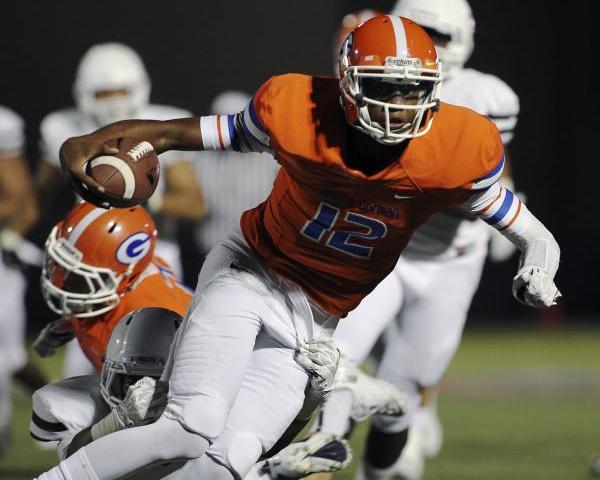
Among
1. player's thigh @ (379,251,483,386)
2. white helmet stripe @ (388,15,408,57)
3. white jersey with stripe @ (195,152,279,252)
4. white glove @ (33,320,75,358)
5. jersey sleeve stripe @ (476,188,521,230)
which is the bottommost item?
white jersey with stripe @ (195,152,279,252)

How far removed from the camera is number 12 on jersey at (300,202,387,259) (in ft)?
11.7

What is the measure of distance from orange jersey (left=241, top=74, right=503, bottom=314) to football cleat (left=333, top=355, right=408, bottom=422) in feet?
1.86

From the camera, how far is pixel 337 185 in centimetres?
353

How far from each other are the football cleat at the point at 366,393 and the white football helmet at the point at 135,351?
69 centimetres

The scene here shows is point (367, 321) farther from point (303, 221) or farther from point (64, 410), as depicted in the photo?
point (64, 410)

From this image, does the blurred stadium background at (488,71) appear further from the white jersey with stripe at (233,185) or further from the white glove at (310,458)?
the white glove at (310,458)

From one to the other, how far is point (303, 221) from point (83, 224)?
945mm

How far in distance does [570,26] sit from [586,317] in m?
2.90

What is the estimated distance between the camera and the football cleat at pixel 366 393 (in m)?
4.27

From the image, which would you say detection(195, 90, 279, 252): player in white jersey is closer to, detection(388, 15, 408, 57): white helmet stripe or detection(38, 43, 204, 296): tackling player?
detection(38, 43, 204, 296): tackling player

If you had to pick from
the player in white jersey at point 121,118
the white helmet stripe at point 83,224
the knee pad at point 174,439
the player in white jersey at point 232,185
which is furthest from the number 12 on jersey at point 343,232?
the player in white jersey at point 232,185

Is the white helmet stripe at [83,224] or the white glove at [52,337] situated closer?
the white helmet stripe at [83,224]

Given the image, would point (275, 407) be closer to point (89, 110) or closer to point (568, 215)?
point (89, 110)

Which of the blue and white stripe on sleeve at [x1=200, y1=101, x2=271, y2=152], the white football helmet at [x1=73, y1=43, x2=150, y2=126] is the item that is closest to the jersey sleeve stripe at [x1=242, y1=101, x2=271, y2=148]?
the blue and white stripe on sleeve at [x1=200, y1=101, x2=271, y2=152]
